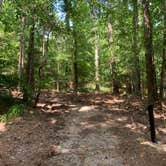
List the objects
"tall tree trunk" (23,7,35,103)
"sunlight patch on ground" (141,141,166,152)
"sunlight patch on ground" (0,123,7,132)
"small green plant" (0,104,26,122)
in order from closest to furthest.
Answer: "sunlight patch on ground" (141,141,166,152) → "sunlight patch on ground" (0,123,7,132) → "small green plant" (0,104,26,122) → "tall tree trunk" (23,7,35,103)

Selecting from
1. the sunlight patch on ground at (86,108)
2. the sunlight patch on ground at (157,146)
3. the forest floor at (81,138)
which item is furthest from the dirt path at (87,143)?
the sunlight patch on ground at (157,146)

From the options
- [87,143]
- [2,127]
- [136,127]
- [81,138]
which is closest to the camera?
[87,143]

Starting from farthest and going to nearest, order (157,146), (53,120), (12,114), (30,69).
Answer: (30,69)
(53,120)
(12,114)
(157,146)

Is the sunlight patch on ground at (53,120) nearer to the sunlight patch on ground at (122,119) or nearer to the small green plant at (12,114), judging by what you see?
the small green plant at (12,114)

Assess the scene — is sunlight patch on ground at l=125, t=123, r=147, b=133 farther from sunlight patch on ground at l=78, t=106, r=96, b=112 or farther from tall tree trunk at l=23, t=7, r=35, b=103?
tall tree trunk at l=23, t=7, r=35, b=103

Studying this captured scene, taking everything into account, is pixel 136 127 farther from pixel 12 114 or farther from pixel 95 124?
pixel 12 114

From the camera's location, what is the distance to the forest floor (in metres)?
8.70

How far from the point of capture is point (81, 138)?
34.7 feet

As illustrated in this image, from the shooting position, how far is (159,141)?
10.5m

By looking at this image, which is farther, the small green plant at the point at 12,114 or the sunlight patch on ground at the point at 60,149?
the small green plant at the point at 12,114

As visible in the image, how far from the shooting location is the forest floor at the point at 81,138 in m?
8.70

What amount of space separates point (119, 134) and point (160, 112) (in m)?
4.10

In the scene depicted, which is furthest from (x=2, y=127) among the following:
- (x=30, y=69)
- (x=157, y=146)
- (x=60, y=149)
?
(x=157, y=146)

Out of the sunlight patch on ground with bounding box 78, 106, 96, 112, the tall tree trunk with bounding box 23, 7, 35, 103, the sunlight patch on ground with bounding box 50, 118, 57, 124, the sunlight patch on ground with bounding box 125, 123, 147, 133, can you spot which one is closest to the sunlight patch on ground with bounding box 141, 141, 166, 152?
the sunlight patch on ground with bounding box 125, 123, 147, 133
